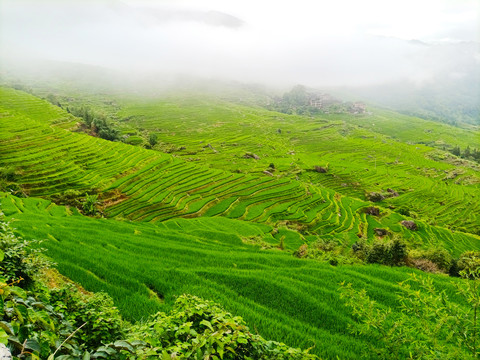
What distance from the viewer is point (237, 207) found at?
183 feet

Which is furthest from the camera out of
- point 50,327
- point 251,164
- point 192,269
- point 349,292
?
point 251,164

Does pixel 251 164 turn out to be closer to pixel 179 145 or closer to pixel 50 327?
pixel 179 145

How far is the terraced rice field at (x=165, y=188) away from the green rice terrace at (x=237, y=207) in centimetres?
33

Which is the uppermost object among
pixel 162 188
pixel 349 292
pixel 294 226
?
pixel 349 292

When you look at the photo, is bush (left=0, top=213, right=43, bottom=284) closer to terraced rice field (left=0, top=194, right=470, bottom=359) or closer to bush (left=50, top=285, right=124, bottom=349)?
bush (left=50, top=285, right=124, bottom=349)

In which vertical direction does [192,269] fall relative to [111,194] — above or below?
above

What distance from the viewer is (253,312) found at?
7.38 m

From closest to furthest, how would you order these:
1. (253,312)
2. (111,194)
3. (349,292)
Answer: (349,292) < (253,312) < (111,194)

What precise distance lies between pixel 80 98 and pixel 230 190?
16819cm

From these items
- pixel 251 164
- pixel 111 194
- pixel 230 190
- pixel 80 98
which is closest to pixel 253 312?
pixel 111 194

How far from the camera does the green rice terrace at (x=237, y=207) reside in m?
8.95

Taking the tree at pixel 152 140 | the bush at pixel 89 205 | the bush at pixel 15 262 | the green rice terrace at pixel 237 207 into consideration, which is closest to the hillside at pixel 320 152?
the green rice terrace at pixel 237 207

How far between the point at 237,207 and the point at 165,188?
15937 mm

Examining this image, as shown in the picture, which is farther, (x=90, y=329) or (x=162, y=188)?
(x=162, y=188)
